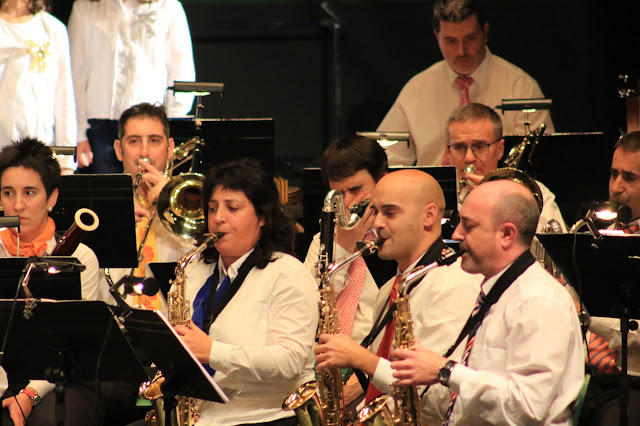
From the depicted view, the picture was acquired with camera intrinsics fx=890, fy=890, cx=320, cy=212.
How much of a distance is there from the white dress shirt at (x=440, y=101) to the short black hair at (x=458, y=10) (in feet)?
1.30

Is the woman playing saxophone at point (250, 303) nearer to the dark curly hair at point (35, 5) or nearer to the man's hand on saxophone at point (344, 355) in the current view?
the man's hand on saxophone at point (344, 355)

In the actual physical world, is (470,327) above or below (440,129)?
below

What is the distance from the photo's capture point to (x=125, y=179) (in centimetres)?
497

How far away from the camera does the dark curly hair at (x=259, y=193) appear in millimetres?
4418

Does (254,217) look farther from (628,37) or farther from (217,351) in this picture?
(628,37)

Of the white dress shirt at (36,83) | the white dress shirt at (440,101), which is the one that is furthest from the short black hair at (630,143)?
the white dress shirt at (36,83)

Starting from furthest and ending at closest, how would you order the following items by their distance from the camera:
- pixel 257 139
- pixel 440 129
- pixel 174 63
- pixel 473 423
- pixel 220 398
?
pixel 174 63 → pixel 440 129 → pixel 257 139 → pixel 220 398 → pixel 473 423

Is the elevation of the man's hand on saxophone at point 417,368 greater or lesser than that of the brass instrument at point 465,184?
lesser

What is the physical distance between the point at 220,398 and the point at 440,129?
3958 mm

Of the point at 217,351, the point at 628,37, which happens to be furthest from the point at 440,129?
the point at 217,351

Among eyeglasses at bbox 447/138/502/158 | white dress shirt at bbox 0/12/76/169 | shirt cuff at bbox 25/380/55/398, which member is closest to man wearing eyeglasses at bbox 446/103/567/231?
eyeglasses at bbox 447/138/502/158

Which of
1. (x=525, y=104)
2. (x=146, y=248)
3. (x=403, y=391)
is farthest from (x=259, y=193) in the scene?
(x=525, y=104)

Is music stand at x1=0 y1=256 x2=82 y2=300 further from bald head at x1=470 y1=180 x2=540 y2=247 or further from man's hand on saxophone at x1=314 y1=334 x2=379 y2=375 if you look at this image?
bald head at x1=470 y1=180 x2=540 y2=247

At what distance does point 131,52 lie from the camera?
768cm
